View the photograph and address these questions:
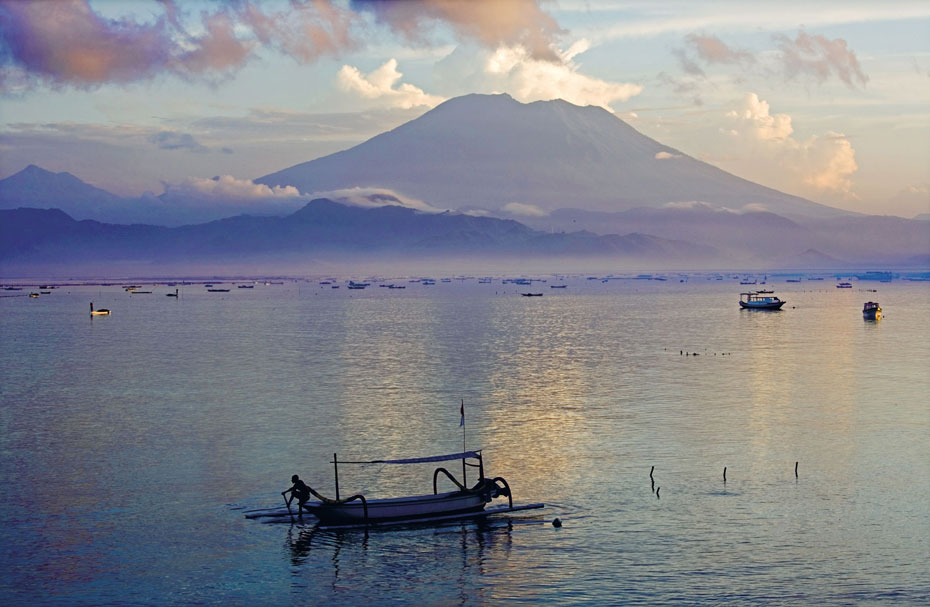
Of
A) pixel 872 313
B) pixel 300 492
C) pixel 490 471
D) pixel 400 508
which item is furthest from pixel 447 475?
pixel 872 313

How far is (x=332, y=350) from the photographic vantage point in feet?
379

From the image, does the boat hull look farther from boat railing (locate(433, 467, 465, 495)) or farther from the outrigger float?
boat railing (locate(433, 467, 465, 495))

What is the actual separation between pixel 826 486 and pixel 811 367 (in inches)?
2027

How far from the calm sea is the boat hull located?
662 mm

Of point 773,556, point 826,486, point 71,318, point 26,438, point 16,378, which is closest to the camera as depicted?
point 773,556

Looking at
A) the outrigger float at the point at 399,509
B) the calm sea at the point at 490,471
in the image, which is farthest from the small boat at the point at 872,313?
the outrigger float at the point at 399,509

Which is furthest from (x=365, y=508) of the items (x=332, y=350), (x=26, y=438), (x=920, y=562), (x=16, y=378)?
(x=332, y=350)

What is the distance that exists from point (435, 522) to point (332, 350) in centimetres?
7605

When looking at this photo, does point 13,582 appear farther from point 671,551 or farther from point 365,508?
point 671,551

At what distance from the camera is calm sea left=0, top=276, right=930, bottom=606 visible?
35000mm

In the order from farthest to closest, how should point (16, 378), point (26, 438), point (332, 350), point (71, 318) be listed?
1. point (71, 318)
2. point (332, 350)
3. point (16, 378)
4. point (26, 438)

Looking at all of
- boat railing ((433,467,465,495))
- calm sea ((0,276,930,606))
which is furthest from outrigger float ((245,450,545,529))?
calm sea ((0,276,930,606))

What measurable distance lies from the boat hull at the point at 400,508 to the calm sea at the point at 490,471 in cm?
66

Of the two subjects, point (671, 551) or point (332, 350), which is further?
point (332, 350)
